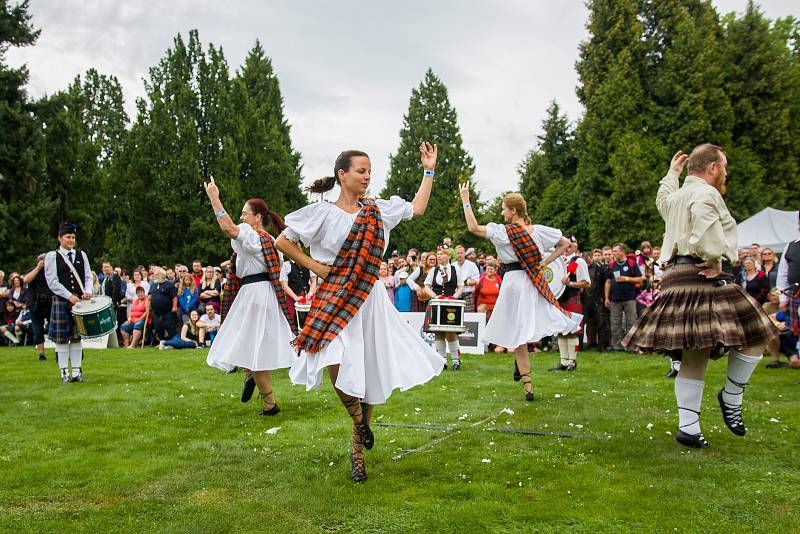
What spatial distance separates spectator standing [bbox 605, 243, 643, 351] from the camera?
14.5 meters

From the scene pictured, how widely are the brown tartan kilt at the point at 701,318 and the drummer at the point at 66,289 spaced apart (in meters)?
8.18

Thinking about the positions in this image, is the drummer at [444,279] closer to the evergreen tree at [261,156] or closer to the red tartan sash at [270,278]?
the red tartan sash at [270,278]

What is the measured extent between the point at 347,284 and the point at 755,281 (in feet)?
33.3

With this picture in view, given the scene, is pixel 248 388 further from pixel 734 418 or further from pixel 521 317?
pixel 734 418

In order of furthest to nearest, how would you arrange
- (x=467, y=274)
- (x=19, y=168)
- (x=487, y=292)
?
(x=19, y=168)
(x=487, y=292)
(x=467, y=274)

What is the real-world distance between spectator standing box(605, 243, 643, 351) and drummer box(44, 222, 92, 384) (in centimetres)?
1034

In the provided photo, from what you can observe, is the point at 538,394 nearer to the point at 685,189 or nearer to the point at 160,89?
the point at 685,189

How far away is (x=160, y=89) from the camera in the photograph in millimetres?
36656

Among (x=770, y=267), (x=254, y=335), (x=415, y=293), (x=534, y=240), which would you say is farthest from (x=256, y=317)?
(x=770, y=267)

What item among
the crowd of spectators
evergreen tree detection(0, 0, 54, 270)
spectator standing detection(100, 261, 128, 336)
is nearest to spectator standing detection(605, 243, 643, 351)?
the crowd of spectators

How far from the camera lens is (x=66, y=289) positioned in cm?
1003

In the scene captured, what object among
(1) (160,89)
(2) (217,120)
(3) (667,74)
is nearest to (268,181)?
(2) (217,120)

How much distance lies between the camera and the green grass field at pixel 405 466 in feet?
12.9

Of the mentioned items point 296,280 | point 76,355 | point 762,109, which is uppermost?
point 762,109
